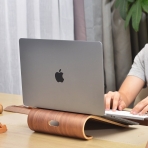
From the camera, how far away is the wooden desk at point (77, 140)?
1.33m

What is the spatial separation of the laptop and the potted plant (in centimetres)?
158

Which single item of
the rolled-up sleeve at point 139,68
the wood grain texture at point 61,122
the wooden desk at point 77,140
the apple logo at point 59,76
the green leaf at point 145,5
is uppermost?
the green leaf at point 145,5

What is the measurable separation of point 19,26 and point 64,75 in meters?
1.52

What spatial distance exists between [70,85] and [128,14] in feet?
5.58

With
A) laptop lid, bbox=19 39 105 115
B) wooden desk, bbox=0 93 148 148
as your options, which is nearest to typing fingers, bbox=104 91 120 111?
wooden desk, bbox=0 93 148 148

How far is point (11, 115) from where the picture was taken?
1.77 m

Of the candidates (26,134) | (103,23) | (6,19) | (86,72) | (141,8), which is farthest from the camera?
(103,23)

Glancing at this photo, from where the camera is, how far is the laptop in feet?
4.35

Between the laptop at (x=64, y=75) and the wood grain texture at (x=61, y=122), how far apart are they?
0.02m

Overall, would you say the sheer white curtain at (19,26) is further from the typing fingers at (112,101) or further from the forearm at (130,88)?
the typing fingers at (112,101)

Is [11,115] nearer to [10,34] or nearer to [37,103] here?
[37,103]

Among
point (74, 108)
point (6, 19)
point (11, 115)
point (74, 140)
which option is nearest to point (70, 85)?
point (74, 108)

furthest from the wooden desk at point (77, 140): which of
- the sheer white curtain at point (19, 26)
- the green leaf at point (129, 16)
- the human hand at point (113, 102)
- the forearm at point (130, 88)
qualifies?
the green leaf at point (129, 16)

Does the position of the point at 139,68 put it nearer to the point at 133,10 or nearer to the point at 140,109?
the point at 140,109
